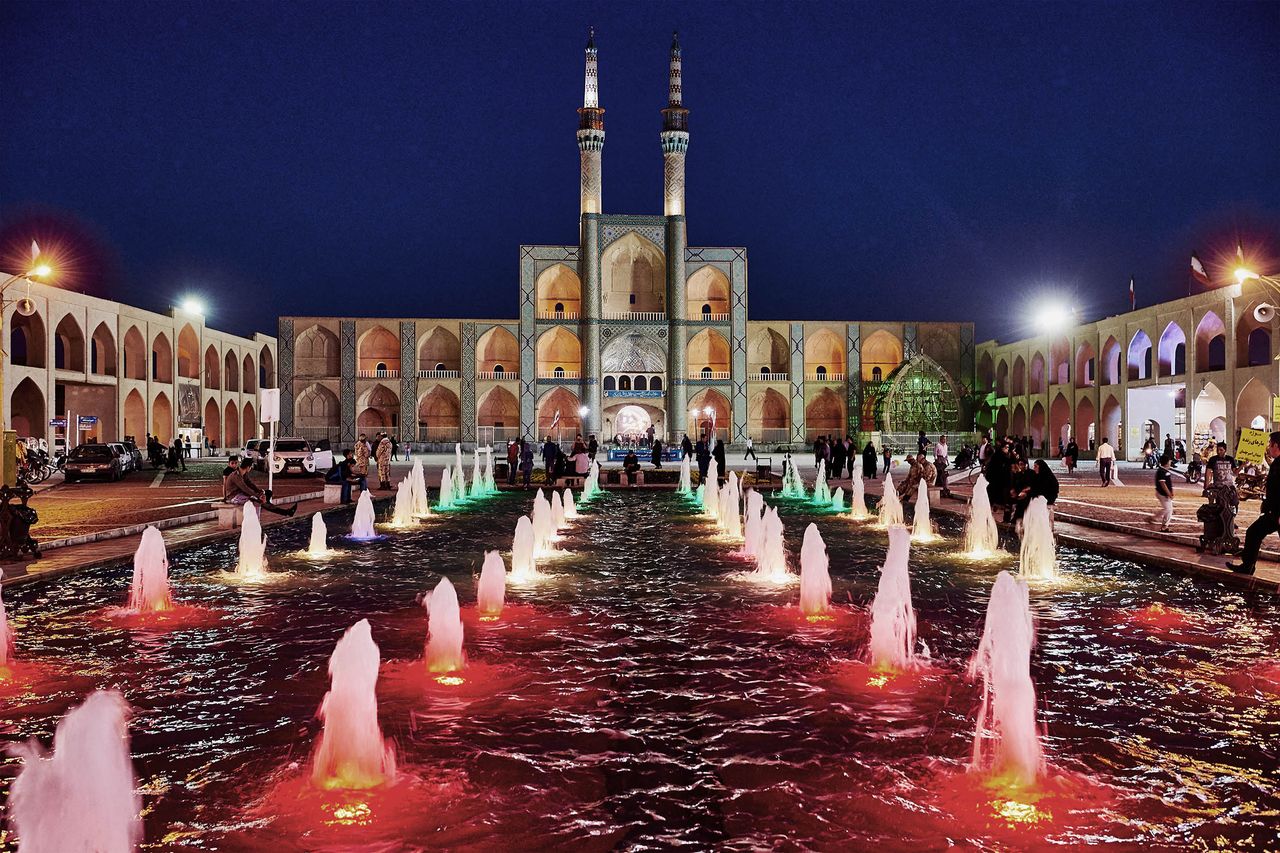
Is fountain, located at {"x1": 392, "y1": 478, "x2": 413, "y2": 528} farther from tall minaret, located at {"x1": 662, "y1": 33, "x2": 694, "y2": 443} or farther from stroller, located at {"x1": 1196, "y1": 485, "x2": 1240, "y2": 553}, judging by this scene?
tall minaret, located at {"x1": 662, "y1": 33, "x2": 694, "y2": 443}

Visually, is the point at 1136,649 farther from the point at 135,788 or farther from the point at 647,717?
the point at 135,788

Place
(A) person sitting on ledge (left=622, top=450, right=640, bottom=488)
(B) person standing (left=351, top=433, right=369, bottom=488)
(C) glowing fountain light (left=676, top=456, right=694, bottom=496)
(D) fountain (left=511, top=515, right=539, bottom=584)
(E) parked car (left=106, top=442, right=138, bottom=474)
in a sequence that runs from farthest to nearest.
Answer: (E) parked car (left=106, top=442, right=138, bottom=474) < (A) person sitting on ledge (left=622, top=450, right=640, bottom=488) < (C) glowing fountain light (left=676, top=456, right=694, bottom=496) < (B) person standing (left=351, top=433, right=369, bottom=488) < (D) fountain (left=511, top=515, right=539, bottom=584)

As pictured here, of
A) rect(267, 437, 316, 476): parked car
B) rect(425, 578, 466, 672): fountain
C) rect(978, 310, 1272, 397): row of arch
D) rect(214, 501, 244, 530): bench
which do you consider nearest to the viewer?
rect(425, 578, 466, 672): fountain

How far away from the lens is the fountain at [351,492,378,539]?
11.9 metres

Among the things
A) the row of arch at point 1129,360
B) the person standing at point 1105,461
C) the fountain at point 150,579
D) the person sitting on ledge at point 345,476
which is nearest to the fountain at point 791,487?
the person standing at point 1105,461

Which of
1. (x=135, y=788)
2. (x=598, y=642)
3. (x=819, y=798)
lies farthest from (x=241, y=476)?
(x=819, y=798)

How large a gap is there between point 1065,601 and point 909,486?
687cm

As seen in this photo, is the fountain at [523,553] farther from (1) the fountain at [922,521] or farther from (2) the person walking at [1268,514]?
(2) the person walking at [1268,514]

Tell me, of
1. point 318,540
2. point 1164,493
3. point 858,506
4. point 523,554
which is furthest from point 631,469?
point 523,554

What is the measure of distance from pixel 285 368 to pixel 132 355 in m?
9.82

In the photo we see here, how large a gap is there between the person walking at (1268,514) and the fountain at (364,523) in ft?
30.8

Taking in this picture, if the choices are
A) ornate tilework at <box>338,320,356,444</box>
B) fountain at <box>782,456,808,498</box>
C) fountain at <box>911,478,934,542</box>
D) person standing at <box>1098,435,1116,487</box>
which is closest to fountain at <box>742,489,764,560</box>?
fountain at <box>911,478,934,542</box>

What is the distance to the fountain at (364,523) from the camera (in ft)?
39.2

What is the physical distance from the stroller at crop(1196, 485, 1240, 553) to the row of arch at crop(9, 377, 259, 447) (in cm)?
3311
